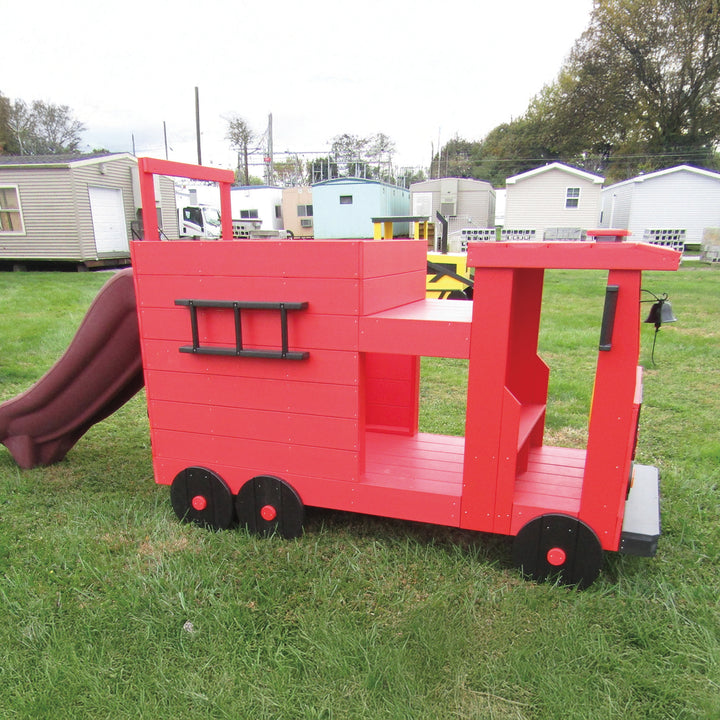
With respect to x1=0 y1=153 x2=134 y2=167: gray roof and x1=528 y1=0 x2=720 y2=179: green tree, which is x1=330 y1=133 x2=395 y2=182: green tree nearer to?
x1=528 y1=0 x2=720 y2=179: green tree

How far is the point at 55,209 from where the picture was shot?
15.7m

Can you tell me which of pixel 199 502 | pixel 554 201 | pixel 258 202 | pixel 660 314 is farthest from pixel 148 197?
pixel 258 202

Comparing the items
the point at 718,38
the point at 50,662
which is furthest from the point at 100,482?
the point at 718,38

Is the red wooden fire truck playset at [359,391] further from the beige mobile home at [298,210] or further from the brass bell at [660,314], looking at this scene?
the beige mobile home at [298,210]

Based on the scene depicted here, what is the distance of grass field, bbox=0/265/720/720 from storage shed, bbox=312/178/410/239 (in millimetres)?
24314

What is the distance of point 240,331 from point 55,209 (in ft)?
51.2

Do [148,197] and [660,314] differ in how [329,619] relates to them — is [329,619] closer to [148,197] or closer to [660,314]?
[660,314]

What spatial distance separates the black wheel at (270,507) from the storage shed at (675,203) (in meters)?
24.6

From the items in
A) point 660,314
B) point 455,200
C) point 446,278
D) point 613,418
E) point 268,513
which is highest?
point 455,200

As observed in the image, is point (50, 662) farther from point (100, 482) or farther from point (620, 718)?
point (620, 718)

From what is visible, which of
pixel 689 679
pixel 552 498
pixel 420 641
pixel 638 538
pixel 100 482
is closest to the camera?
pixel 689 679

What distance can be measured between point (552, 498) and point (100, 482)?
2915 millimetres

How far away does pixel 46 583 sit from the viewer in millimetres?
2734

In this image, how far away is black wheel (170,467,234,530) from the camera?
3.17 m
